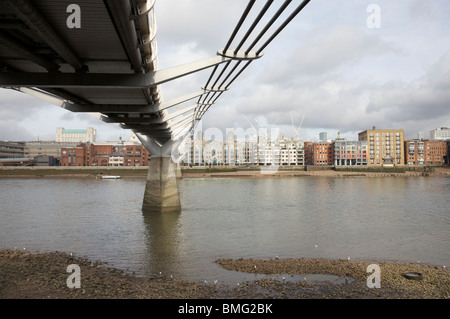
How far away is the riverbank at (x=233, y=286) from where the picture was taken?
10.3m

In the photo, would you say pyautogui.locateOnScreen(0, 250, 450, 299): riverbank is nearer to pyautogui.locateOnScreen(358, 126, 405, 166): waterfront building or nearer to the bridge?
the bridge

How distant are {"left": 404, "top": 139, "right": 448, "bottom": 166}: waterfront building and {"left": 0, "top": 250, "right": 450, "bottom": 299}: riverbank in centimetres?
13712

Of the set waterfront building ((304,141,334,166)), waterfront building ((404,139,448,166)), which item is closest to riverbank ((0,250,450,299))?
waterfront building ((304,141,334,166))

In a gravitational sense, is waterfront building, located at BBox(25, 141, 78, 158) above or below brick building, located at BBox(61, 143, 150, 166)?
above

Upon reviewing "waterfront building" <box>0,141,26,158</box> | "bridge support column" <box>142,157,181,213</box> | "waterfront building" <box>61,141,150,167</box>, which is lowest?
"bridge support column" <box>142,157,181,213</box>

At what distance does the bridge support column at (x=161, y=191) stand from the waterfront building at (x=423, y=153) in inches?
5057

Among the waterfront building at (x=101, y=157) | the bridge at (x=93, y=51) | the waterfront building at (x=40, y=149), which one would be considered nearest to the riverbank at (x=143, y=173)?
the waterfront building at (x=101, y=157)

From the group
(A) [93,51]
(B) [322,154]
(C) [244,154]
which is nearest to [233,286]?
(A) [93,51]

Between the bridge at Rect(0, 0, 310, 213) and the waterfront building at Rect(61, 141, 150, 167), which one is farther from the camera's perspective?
the waterfront building at Rect(61, 141, 150, 167)

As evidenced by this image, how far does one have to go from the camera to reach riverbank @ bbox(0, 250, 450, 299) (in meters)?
10.3

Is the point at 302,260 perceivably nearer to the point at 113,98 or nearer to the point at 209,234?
the point at 209,234

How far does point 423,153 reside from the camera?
137 m

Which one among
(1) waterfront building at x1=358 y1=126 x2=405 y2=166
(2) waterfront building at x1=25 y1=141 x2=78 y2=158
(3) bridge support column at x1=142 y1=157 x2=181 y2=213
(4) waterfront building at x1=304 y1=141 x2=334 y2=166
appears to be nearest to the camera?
(3) bridge support column at x1=142 y1=157 x2=181 y2=213
